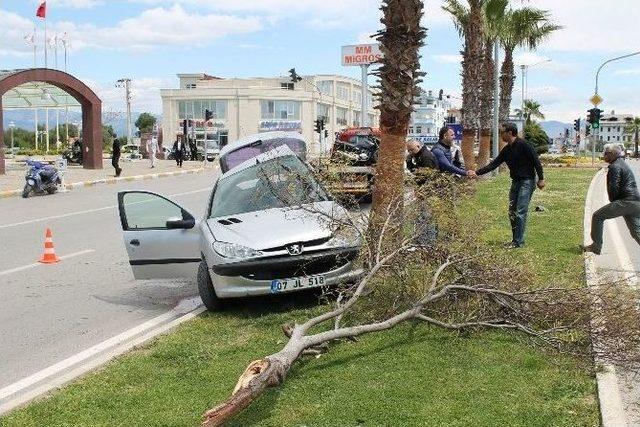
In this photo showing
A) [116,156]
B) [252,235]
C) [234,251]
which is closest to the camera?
[234,251]

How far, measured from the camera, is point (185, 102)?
337ft

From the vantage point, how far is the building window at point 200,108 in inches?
3981

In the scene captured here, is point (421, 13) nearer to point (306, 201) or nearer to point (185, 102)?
point (306, 201)

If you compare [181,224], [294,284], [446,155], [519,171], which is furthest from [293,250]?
[519,171]

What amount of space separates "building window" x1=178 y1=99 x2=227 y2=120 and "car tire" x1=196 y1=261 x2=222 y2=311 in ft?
311

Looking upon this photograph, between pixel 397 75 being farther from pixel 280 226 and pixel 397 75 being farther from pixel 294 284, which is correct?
pixel 294 284

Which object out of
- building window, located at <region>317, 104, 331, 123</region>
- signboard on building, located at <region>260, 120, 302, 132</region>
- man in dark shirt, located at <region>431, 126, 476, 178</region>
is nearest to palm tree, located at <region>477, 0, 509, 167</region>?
man in dark shirt, located at <region>431, 126, 476, 178</region>

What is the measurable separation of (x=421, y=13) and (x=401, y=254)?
3818 millimetres

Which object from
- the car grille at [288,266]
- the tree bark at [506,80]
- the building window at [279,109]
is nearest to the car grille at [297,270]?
the car grille at [288,266]

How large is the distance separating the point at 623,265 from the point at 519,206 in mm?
1497

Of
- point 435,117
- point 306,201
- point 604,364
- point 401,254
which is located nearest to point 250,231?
point 306,201

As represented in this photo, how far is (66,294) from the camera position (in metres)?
8.70

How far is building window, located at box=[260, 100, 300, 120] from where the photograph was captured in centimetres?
10200

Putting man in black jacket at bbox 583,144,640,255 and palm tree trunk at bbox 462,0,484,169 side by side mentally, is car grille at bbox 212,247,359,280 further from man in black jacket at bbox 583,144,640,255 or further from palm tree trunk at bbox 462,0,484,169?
palm tree trunk at bbox 462,0,484,169
